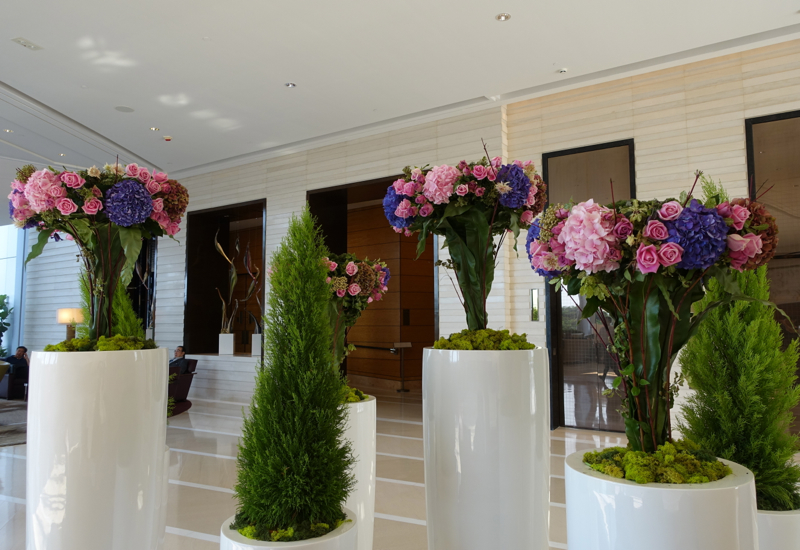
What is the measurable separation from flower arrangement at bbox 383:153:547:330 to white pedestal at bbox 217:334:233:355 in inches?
371

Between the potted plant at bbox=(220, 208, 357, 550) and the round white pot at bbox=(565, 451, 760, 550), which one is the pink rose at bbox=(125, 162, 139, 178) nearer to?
the potted plant at bbox=(220, 208, 357, 550)

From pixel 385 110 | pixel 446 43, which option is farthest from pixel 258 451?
pixel 385 110

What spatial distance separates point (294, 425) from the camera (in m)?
1.74

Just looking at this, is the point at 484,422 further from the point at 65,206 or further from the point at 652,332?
the point at 65,206

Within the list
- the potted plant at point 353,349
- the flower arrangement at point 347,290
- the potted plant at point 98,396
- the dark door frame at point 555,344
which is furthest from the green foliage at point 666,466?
the dark door frame at point 555,344

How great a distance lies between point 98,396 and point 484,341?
1.70 metres

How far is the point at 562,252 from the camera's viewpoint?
190cm

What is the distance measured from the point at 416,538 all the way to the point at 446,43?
5.03 meters

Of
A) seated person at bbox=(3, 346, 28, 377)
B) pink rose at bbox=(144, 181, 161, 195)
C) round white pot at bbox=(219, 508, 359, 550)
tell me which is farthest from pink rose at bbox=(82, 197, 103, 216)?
seated person at bbox=(3, 346, 28, 377)

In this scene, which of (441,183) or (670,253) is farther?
(441,183)

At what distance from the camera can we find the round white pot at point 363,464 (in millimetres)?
2816

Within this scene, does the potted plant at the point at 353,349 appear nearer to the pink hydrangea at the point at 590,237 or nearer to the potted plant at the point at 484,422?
the potted plant at the point at 484,422

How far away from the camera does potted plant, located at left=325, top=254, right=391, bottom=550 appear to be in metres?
2.85

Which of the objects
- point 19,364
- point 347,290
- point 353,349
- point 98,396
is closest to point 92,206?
point 98,396
